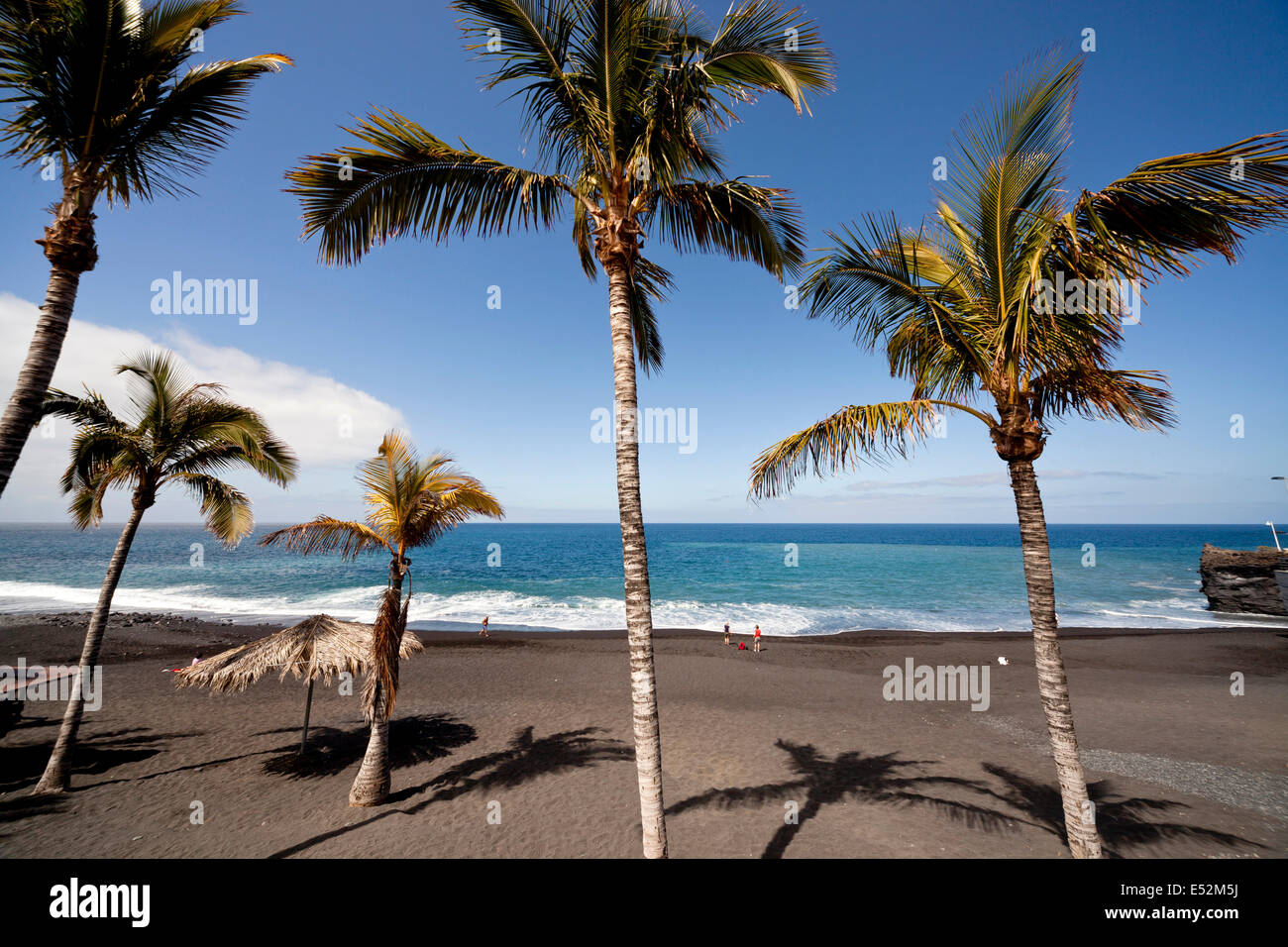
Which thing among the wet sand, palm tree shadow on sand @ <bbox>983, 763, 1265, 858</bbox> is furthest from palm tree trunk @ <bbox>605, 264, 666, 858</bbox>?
palm tree shadow on sand @ <bbox>983, 763, 1265, 858</bbox>

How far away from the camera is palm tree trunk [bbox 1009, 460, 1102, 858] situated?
18.7ft

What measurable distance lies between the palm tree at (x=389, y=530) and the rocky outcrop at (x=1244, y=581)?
53.8 metres

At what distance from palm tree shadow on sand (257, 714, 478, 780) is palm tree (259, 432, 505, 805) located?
2367 mm

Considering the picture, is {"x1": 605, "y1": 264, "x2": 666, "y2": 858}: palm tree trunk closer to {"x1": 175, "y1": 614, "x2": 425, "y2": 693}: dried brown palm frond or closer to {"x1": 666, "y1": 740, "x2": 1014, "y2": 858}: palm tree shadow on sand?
{"x1": 666, "y1": 740, "x2": 1014, "y2": 858}: palm tree shadow on sand

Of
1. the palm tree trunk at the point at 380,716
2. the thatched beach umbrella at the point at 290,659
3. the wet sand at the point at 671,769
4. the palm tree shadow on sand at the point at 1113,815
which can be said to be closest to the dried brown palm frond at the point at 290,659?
the thatched beach umbrella at the point at 290,659

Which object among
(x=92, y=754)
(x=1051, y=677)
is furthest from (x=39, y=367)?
(x=92, y=754)

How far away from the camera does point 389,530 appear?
30.5 feet

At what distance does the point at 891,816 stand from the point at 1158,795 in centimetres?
601

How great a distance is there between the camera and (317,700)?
16.2m

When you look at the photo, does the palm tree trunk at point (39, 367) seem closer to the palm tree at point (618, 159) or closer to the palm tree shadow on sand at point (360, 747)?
the palm tree at point (618, 159)
